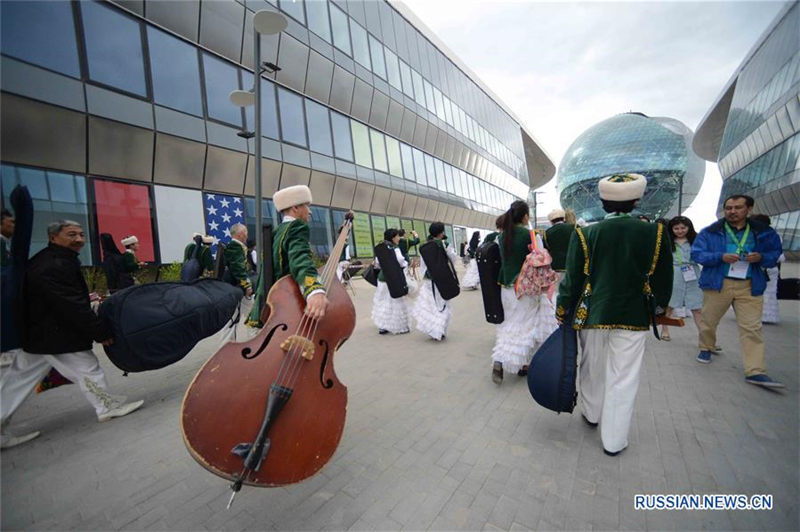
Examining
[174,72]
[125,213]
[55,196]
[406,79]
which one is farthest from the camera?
[406,79]

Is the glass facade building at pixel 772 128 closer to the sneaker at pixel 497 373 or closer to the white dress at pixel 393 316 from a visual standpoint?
the white dress at pixel 393 316

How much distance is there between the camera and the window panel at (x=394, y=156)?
1808cm

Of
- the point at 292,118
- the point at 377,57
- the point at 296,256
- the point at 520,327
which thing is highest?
the point at 377,57

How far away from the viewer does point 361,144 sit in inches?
645

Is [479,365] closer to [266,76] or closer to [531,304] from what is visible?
[531,304]

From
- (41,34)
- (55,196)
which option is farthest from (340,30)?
(55,196)

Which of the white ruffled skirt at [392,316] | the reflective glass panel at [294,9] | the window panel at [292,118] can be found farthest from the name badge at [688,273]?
the reflective glass panel at [294,9]

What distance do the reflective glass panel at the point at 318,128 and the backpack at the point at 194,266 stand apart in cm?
990

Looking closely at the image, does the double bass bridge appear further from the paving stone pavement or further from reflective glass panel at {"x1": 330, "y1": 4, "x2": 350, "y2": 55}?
reflective glass panel at {"x1": 330, "y1": 4, "x2": 350, "y2": 55}

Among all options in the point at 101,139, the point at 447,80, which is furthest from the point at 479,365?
the point at 447,80

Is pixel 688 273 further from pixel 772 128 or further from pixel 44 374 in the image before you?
pixel 772 128

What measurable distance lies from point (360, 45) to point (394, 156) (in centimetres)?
542

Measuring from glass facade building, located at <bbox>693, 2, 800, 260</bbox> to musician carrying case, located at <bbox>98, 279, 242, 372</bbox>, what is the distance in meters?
28.9

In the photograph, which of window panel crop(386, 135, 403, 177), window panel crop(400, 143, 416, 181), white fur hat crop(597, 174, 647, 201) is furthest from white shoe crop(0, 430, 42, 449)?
window panel crop(400, 143, 416, 181)
